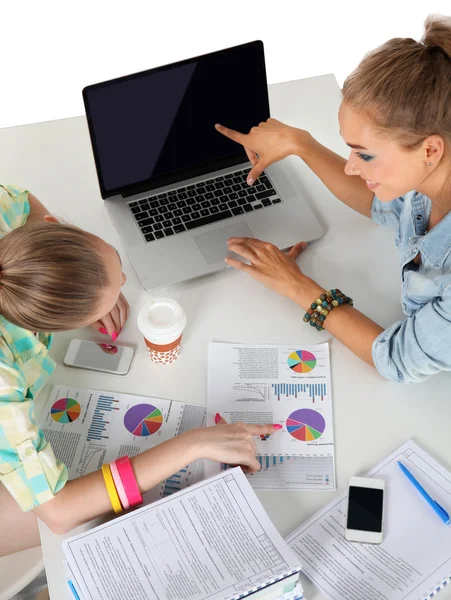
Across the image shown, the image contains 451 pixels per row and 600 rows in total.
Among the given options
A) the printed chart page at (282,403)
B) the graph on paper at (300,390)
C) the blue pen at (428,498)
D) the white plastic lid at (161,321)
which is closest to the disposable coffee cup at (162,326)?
the white plastic lid at (161,321)

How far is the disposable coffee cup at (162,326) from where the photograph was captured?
1347 millimetres

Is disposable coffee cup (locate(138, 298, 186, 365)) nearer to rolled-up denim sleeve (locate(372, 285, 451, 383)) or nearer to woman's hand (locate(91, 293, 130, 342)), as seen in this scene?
woman's hand (locate(91, 293, 130, 342))

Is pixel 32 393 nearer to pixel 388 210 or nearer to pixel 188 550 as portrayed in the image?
pixel 188 550

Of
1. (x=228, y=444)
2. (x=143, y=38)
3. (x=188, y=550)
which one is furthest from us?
(x=143, y=38)

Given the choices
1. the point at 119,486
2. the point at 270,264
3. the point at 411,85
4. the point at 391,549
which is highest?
the point at 411,85

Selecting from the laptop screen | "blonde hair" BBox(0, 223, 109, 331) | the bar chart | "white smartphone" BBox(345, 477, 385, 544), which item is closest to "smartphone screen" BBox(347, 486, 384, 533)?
"white smartphone" BBox(345, 477, 385, 544)

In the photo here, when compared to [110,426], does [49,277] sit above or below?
above

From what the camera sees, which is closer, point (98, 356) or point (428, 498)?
point (428, 498)

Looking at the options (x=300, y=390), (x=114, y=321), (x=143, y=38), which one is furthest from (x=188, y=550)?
(x=143, y=38)

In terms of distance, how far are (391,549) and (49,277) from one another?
28.6 inches

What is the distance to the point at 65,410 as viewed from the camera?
4.47ft

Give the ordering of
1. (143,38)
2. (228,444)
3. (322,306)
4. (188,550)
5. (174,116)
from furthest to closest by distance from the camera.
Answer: (143,38) < (174,116) < (322,306) < (228,444) < (188,550)

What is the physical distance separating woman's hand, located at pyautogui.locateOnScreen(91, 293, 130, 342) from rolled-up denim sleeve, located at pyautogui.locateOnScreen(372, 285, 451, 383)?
20.6 inches

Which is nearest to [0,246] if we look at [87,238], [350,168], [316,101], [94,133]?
[87,238]
